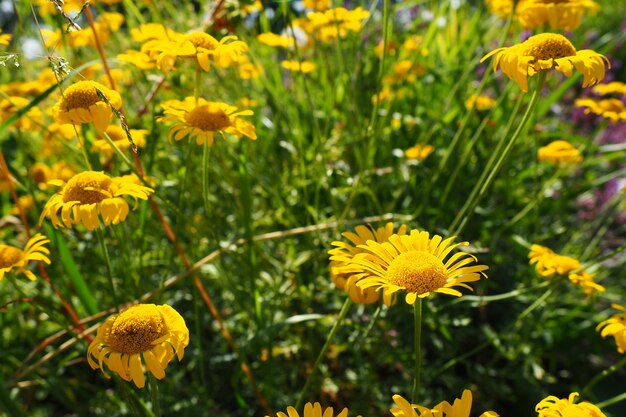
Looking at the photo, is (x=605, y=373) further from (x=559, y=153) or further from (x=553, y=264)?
(x=559, y=153)

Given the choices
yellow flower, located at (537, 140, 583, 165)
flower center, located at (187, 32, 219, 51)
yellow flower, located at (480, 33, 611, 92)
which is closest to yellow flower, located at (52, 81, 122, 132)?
flower center, located at (187, 32, 219, 51)

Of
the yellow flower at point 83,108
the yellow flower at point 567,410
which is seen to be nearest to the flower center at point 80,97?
the yellow flower at point 83,108

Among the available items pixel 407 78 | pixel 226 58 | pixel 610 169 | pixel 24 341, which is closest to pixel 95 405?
pixel 24 341

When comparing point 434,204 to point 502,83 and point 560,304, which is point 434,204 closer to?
point 560,304

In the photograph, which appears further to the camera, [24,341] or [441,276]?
[24,341]

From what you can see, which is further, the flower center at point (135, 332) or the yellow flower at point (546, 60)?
the yellow flower at point (546, 60)

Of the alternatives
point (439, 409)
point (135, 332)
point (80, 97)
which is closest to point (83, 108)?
point (80, 97)

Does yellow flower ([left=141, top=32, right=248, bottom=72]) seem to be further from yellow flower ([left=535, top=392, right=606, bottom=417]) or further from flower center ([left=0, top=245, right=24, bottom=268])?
yellow flower ([left=535, top=392, right=606, bottom=417])

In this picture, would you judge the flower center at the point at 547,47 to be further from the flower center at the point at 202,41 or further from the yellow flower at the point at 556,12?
the flower center at the point at 202,41
